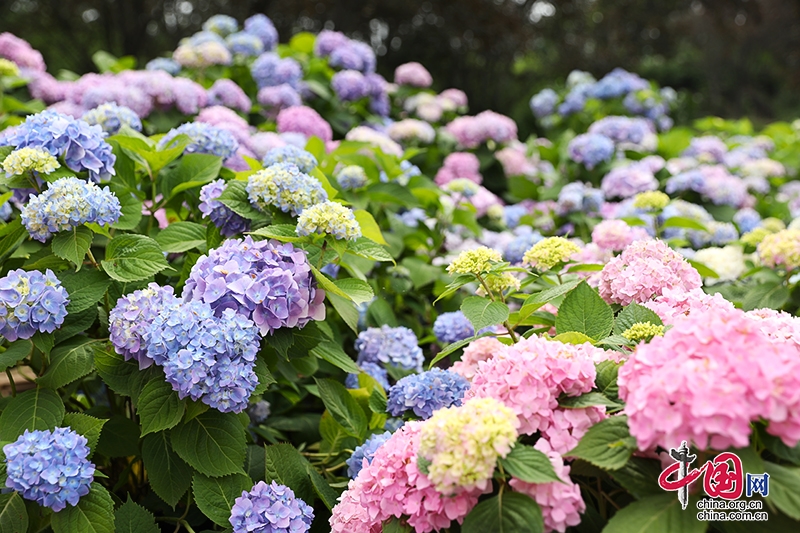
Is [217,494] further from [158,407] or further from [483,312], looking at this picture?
[483,312]

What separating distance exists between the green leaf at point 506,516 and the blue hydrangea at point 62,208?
1.03m

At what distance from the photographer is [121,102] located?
3.19 metres

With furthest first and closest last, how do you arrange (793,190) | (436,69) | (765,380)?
(436,69) < (793,190) < (765,380)

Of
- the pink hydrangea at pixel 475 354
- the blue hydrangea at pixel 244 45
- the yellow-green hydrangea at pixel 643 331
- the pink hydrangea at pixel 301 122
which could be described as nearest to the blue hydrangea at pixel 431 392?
the pink hydrangea at pixel 475 354

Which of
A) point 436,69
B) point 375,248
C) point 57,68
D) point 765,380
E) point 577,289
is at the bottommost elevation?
point 57,68

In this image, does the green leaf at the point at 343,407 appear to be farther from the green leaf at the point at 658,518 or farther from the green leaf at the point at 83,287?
the green leaf at the point at 658,518

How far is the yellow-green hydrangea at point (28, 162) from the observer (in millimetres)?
1585

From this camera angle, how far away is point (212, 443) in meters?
1.48

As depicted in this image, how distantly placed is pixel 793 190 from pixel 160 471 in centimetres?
422

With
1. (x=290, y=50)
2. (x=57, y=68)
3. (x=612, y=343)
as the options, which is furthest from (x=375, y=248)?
(x=57, y=68)

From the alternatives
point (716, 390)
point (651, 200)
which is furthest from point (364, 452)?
point (651, 200)

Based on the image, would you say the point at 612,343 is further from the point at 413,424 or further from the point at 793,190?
the point at 793,190

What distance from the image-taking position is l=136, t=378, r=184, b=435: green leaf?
1406 millimetres

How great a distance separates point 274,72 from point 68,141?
2.51m
